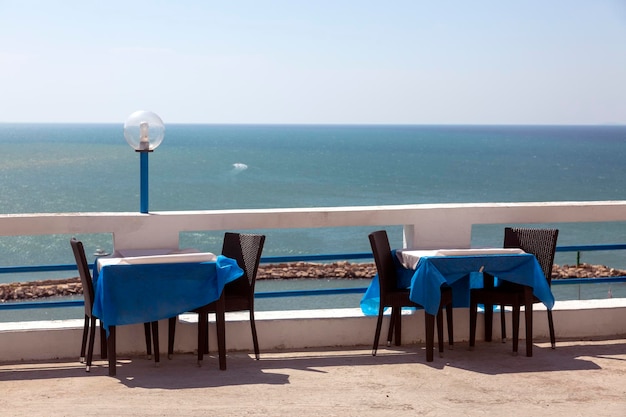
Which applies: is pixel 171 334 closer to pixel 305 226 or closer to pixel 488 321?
pixel 305 226

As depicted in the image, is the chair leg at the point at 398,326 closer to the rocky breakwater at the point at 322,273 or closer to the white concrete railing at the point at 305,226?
the white concrete railing at the point at 305,226

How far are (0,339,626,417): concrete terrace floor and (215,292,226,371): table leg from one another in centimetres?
10

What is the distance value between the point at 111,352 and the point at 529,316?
2.67 metres

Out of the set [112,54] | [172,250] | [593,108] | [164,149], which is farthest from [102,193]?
[172,250]

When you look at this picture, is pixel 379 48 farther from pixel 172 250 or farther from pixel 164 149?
pixel 172 250

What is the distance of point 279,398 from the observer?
5.36 m

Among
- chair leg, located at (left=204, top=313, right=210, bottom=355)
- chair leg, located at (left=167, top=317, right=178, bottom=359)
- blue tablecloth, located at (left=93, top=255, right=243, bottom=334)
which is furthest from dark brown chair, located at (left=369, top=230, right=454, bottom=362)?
chair leg, located at (left=167, top=317, right=178, bottom=359)

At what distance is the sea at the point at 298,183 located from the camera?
42.7 metres

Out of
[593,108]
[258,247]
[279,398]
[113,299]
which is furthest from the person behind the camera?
[593,108]

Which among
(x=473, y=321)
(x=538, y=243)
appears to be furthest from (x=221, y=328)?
(x=538, y=243)

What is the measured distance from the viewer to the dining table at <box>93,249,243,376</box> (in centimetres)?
574

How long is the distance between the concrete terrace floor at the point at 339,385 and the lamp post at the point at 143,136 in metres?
1.13

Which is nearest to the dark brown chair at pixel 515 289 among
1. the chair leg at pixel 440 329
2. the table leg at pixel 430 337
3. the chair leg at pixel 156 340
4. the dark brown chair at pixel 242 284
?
the chair leg at pixel 440 329

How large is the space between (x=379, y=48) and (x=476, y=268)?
91111 millimetres
